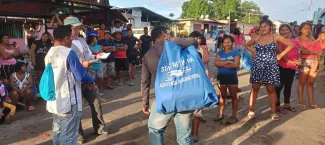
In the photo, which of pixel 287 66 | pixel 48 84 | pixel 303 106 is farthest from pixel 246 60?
pixel 48 84

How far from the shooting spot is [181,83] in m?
2.65

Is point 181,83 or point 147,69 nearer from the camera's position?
point 181,83

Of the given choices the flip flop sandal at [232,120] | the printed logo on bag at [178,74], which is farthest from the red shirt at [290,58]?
the printed logo on bag at [178,74]

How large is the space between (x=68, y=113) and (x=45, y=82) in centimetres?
43

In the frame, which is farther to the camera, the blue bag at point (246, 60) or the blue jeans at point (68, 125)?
the blue bag at point (246, 60)

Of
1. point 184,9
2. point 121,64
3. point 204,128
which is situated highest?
point 184,9

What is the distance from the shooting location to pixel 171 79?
2.67m

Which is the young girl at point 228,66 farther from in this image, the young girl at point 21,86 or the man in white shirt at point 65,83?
the young girl at point 21,86

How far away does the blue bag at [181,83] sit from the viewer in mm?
2646

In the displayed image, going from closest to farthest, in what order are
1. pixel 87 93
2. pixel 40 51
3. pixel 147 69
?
1. pixel 147 69
2. pixel 87 93
3. pixel 40 51

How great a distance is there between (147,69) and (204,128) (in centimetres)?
205

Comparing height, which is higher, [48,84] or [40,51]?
[40,51]

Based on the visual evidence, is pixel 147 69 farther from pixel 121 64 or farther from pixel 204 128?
pixel 121 64

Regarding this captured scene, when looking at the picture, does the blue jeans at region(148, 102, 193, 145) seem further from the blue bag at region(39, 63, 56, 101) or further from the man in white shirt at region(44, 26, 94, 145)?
the blue bag at region(39, 63, 56, 101)
